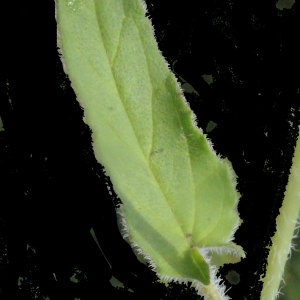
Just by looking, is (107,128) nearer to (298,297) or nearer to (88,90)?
(88,90)

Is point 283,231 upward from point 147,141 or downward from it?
downward

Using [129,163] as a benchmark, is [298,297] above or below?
below

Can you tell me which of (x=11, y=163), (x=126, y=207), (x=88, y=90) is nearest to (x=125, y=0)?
(x=88, y=90)
